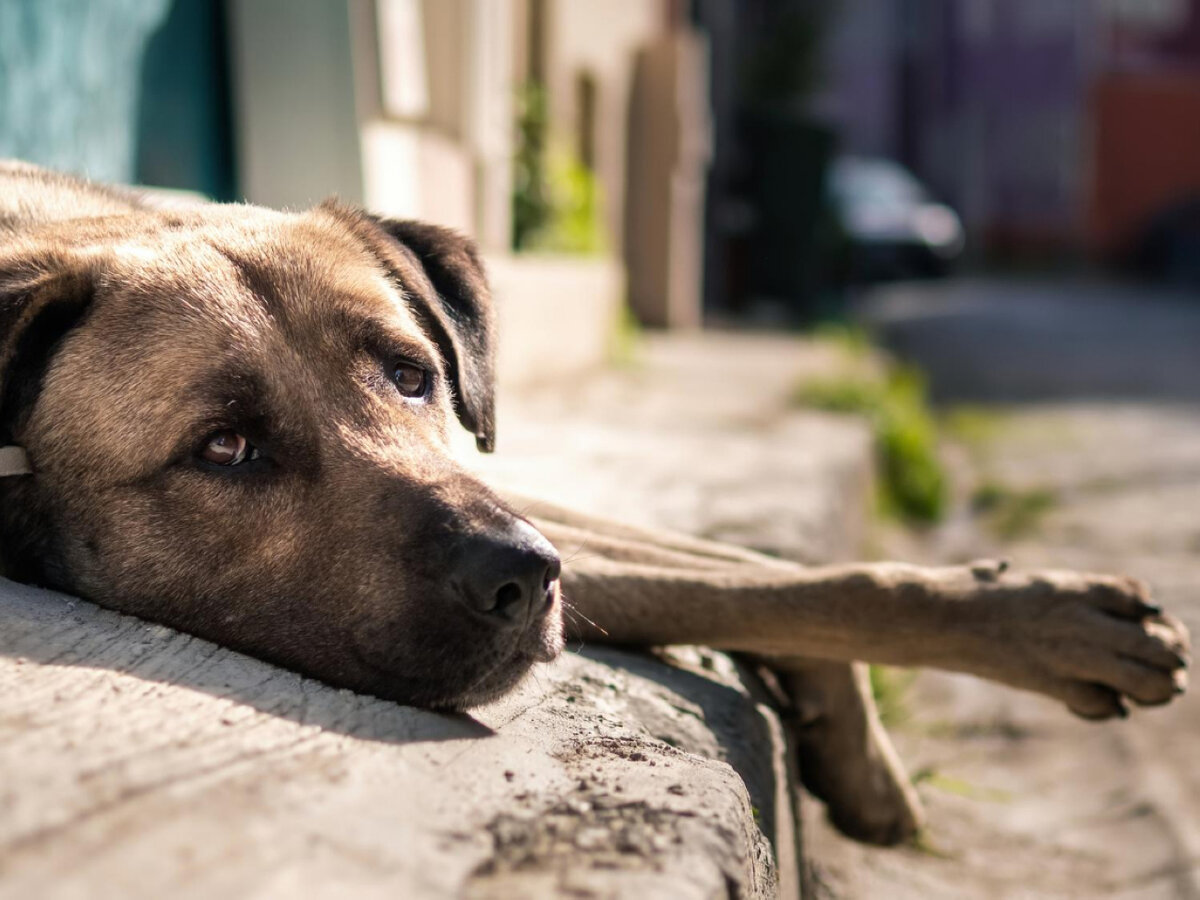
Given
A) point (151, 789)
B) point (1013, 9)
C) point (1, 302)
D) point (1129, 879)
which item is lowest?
point (1129, 879)

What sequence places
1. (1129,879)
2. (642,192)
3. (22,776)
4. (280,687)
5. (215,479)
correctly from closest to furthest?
(22,776) → (280,687) → (215,479) → (1129,879) → (642,192)

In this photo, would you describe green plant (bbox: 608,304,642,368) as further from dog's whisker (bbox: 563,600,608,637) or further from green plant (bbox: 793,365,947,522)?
dog's whisker (bbox: 563,600,608,637)

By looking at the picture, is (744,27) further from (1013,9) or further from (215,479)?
(215,479)

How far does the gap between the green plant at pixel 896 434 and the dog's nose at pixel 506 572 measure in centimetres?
417

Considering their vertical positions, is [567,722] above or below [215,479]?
below

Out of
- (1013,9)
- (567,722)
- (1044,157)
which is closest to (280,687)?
(567,722)

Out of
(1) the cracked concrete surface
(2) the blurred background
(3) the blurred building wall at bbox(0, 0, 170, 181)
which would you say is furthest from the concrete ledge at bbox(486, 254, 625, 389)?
(1) the cracked concrete surface

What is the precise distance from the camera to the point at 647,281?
1216cm

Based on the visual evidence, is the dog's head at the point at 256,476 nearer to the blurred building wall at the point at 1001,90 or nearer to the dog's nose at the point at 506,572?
the dog's nose at the point at 506,572

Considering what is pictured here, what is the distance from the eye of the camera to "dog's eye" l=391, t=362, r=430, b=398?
2456 millimetres

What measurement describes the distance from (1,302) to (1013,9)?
110 feet

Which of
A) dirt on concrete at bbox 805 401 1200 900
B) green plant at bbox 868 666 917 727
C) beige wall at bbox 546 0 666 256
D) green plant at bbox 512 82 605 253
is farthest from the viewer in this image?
beige wall at bbox 546 0 666 256

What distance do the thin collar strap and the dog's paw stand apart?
70.4 inches

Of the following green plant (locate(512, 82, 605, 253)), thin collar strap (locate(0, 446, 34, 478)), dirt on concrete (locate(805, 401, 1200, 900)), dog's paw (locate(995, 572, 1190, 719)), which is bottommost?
dirt on concrete (locate(805, 401, 1200, 900))
